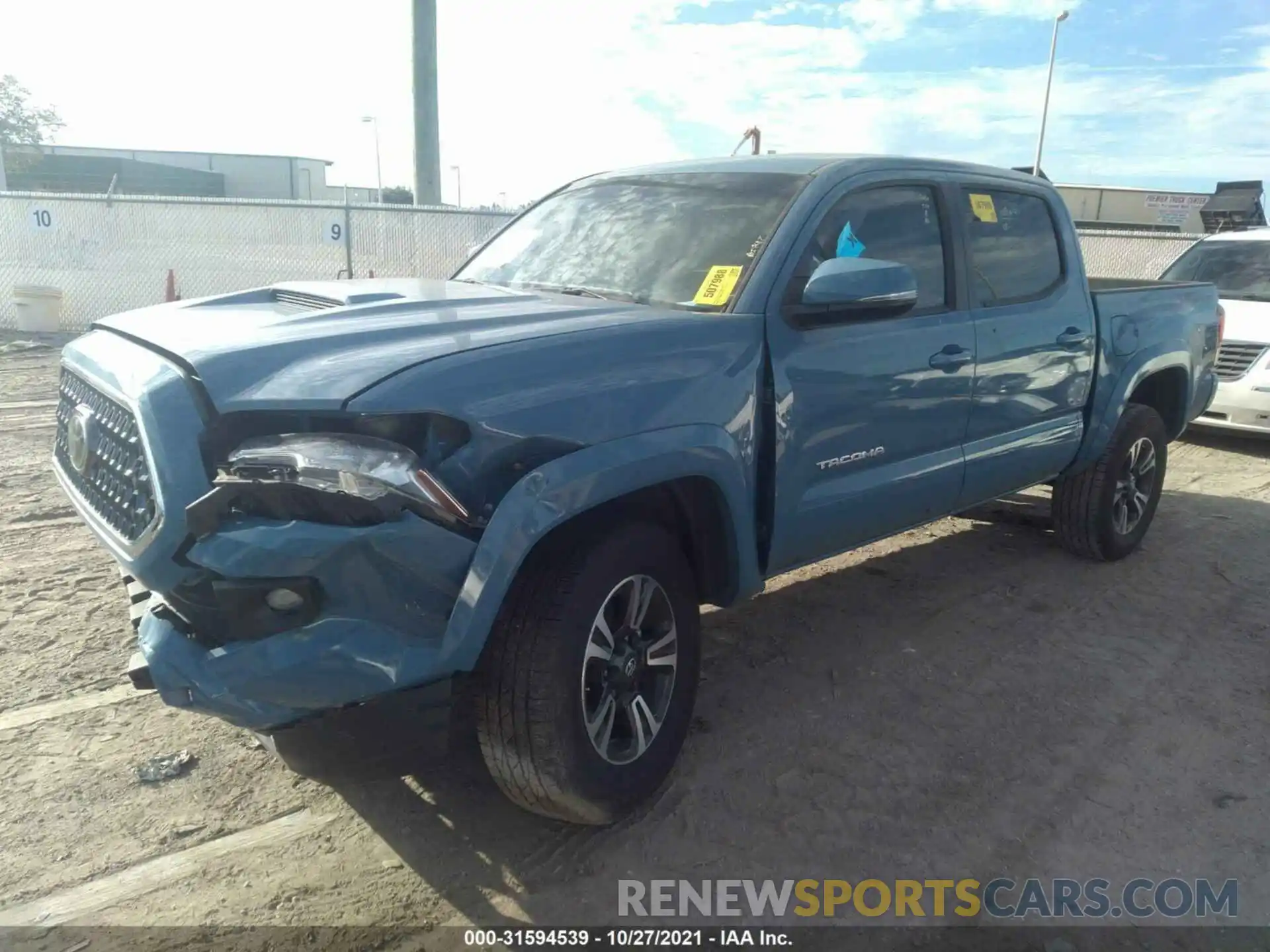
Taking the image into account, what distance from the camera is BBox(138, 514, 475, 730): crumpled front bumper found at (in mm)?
2166

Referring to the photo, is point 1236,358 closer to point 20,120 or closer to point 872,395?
point 872,395

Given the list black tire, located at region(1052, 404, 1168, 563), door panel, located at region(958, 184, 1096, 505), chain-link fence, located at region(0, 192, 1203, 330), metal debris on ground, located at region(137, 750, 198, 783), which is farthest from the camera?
chain-link fence, located at region(0, 192, 1203, 330)

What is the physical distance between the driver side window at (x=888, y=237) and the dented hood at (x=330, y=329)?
62 centimetres

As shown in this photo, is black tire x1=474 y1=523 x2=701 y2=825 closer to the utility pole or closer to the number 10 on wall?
the utility pole

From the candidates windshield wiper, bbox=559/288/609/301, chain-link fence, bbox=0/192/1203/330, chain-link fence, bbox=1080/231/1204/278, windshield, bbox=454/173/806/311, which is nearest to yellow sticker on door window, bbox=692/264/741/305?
windshield, bbox=454/173/806/311

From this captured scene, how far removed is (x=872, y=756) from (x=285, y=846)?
6.23ft

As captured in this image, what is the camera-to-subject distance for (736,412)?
294 centimetres

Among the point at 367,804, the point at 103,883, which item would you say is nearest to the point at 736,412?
the point at 367,804

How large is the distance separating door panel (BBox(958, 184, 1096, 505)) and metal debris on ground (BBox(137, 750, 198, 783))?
3.13 meters

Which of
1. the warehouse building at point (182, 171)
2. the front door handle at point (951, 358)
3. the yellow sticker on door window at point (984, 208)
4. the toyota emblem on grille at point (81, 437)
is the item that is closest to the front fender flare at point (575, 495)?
the front door handle at point (951, 358)

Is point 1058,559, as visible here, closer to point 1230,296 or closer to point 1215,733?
point 1215,733

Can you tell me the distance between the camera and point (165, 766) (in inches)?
121

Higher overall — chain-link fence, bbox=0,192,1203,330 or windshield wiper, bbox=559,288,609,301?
chain-link fence, bbox=0,192,1203,330

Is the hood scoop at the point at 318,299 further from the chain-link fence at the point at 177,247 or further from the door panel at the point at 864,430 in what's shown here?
the chain-link fence at the point at 177,247
